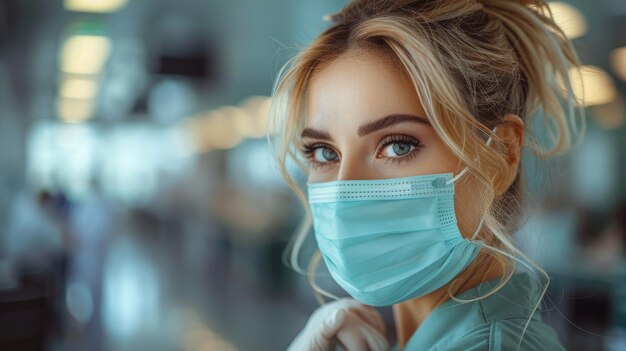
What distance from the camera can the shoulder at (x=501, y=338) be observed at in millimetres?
946

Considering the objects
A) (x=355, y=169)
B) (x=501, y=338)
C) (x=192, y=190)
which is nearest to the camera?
(x=501, y=338)

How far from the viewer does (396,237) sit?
1064mm

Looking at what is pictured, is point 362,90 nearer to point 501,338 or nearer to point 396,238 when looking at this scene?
point 396,238

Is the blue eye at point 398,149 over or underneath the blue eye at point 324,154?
over

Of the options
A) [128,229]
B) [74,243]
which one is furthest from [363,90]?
[128,229]

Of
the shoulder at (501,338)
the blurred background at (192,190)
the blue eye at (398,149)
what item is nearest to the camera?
the shoulder at (501,338)

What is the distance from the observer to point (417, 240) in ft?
3.45

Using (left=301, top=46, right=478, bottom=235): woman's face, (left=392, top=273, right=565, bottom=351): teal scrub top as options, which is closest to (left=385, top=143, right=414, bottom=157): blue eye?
(left=301, top=46, right=478, bottom=235): woman's face

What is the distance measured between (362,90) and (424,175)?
0.17 metres

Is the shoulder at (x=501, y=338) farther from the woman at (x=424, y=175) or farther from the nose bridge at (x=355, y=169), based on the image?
the nose bridge at (x=355, y=169)

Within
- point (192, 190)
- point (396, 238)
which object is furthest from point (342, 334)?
point (192, 190)

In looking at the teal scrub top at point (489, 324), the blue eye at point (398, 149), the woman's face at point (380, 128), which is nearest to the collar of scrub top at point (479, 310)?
the teal scrub top at point (489, 324)

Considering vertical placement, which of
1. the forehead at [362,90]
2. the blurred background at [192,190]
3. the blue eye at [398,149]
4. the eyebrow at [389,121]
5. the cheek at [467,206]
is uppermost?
the forehead at [362,90]

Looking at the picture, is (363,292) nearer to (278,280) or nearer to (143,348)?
(143,348)
